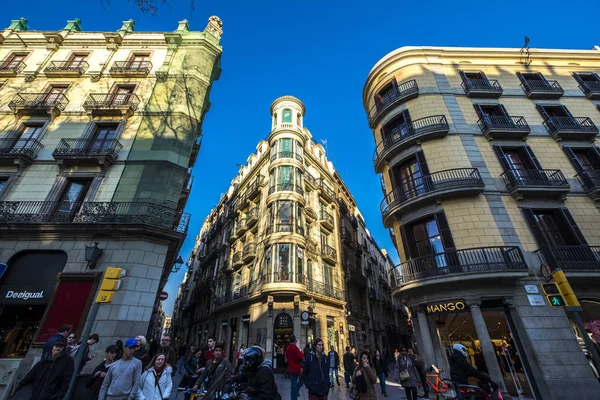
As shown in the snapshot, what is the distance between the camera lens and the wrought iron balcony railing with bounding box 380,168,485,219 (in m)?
11.8

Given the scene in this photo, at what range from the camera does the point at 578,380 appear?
28.5 feet

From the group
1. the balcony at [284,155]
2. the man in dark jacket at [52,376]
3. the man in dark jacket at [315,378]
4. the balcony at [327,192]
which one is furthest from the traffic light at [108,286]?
the balcony at [327,192]

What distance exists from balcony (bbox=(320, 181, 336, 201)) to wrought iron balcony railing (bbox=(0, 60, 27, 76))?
22.3 metres

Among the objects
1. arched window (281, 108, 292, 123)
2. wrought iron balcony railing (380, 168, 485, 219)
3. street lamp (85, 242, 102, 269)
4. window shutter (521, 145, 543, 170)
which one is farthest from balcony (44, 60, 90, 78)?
window shutter (521, 145, 543, 170)

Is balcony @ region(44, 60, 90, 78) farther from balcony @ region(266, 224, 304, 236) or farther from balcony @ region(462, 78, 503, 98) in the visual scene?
balcony @ region(462, 78, 503, 98)

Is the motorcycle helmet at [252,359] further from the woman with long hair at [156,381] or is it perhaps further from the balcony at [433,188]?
the balcony at [433,188]

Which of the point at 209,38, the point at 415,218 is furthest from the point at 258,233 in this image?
the point at 209,38

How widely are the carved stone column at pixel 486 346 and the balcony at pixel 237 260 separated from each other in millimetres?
16745

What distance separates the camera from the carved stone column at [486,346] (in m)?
8.82

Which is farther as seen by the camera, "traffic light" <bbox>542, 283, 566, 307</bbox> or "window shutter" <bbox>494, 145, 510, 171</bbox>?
"window shutter" <bbox>494, 145, 510, 171</bbox>

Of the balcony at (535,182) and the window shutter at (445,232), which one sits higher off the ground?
the balcony at (535,182)

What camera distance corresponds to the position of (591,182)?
39.3ft

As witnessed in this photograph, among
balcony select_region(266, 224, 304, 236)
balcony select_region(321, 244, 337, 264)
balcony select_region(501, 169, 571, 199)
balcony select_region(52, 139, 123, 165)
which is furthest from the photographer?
balcony select_region(321, 244, 337, 264)

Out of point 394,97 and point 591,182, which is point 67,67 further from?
point 591,182
